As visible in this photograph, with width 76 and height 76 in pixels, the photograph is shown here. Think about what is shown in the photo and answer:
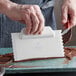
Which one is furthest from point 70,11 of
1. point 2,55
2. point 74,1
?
point 2,55

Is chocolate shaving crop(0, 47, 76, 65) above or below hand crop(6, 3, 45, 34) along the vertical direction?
below

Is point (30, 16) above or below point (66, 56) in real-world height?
above

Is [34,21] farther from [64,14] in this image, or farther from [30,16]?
[64,14]

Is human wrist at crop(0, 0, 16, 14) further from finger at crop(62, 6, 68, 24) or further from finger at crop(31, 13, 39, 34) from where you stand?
finger at crop(62, 6, 68, 24)

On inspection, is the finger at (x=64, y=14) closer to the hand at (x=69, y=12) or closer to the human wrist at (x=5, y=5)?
the hand at (x=69, y=12)

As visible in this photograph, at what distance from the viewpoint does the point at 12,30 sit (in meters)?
1.25

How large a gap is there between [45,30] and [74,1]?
10.8 inches

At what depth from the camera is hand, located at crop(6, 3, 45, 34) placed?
81 centimetres

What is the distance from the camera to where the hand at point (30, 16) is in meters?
0.81

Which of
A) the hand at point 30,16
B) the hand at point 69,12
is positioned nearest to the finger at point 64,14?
the hand at point 69,12

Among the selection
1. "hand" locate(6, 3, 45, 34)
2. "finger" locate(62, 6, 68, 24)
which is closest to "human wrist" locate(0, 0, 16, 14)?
"hand" locate(6, 3, 45, 34)

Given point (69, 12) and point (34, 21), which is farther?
point (69, 12)

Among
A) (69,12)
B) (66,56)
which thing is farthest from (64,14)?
(66,56)

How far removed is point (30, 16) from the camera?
815 mm
